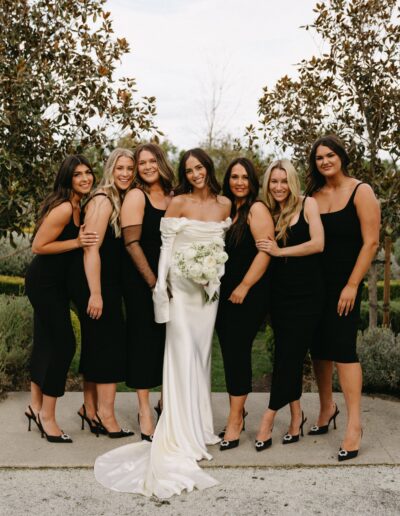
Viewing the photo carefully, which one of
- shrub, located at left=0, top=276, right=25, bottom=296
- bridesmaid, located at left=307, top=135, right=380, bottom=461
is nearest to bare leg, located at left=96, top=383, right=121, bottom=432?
bridesmaid, located at left=307, top=135, right=380, bottom=461

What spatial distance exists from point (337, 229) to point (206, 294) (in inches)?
44.1

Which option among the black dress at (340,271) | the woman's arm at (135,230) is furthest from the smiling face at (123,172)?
the black dress at (340,271)

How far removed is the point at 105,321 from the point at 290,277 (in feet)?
4.96

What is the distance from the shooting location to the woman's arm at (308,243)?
4.54m

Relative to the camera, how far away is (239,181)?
15.5 ft

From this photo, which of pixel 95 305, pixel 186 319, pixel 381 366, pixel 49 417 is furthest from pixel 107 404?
pixel 381 366

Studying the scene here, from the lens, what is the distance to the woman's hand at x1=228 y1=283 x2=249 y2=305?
15.3 ft

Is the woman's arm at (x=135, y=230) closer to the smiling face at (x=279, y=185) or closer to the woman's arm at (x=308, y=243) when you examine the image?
the woman's arm at (x=308, y=243)

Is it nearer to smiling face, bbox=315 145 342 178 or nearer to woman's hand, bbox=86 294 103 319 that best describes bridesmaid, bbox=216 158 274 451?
smiling face, bbox=315 145 342 178

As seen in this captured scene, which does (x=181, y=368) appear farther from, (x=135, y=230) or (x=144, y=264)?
(x=135, y=230)

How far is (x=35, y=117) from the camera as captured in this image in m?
6.50

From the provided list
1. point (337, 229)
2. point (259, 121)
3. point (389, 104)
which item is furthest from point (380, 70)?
point (337, 229)

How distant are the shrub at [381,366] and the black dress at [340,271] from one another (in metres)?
1.72

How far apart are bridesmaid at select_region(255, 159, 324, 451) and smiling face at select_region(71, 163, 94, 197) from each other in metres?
1.40
